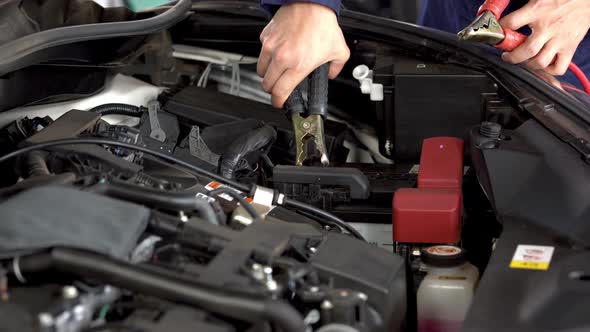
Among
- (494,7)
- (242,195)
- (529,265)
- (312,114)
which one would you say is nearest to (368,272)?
(529,265)

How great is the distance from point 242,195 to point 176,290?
0.43 m

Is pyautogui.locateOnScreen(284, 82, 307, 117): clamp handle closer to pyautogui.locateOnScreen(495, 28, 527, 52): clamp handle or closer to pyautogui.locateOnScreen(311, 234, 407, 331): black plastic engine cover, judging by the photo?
pyautogui.locateOnScreen(495, 28, 527, 52): clamp handle

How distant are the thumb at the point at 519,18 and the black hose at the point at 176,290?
93 cm

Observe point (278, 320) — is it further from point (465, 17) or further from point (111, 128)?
point (465, 17)

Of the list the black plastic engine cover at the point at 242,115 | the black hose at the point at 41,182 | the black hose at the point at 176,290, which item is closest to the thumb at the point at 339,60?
the black plastic engine cover at the point at 242,115

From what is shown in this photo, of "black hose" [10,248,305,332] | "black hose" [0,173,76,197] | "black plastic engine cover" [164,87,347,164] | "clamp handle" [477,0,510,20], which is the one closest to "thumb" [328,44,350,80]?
"black plastic engine cover" [164,87,347,164]

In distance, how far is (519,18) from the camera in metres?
1.48

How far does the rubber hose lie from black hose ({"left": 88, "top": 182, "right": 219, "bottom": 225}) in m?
0.41

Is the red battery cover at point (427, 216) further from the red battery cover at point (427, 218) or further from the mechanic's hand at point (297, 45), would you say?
the mechanic's hand at point (297, 45)

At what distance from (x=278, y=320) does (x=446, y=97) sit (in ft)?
2.81

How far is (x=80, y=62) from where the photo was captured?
1474 mm

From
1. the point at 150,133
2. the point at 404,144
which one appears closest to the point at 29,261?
the point at 150,133

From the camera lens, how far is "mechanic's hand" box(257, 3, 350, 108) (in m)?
1.38

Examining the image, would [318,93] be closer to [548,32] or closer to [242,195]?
[242,195]
